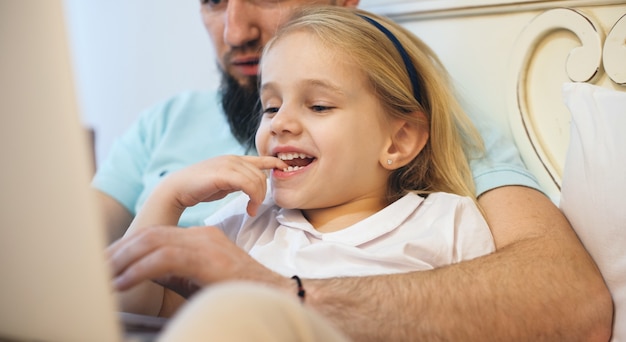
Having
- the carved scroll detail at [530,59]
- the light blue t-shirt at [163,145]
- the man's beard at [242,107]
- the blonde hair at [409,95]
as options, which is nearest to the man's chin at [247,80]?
the man's beard at [242,107]

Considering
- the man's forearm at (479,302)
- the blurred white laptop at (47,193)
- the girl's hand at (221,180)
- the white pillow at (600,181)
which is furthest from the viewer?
the girl's hand at (221,180)

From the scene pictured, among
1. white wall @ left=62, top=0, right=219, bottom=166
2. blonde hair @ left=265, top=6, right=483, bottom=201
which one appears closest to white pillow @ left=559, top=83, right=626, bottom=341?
blonde hair @ left=265, top=6, right=483, bottom=201

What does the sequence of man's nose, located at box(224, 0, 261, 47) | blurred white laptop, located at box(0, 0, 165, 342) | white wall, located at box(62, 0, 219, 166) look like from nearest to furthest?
blurred white laptop, located at box(0, 0, 165, 342), man's nose, located at box(224, 0, 261, 47), white wall, located at box(62, 0, 219, 166)

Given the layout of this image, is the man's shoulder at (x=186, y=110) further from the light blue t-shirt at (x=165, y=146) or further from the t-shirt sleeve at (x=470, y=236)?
the t-shirt sleeve at (x=470, y=236)

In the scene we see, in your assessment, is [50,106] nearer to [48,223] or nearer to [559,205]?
[48,223]

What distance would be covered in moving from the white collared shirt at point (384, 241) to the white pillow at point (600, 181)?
186mm

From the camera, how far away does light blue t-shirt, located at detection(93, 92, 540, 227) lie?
211cm

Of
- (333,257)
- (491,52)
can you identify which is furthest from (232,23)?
(333,257)

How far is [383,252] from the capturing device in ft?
4.54

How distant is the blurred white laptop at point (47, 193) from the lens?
2.55 feet

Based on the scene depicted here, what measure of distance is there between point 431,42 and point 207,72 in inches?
46.8

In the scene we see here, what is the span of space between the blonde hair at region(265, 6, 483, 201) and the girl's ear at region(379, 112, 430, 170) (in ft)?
0.04

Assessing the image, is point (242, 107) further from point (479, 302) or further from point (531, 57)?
point (479, 302)

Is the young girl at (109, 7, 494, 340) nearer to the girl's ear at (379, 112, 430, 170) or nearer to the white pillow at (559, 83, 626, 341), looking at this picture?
the girl's ear at (379, 112, 430, 170)
